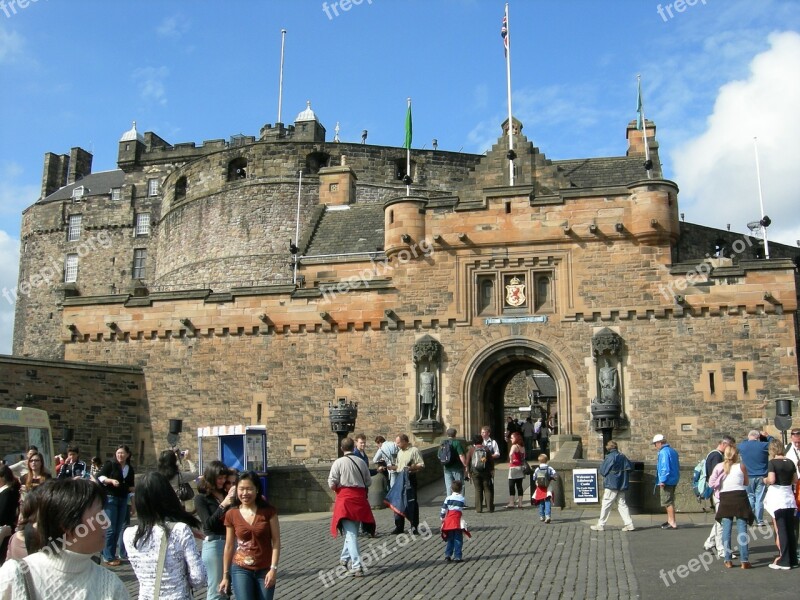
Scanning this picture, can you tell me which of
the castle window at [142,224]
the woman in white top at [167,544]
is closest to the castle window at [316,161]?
the castle window at [142,224]

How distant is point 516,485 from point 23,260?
167 ft

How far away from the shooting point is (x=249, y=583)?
6.59 m

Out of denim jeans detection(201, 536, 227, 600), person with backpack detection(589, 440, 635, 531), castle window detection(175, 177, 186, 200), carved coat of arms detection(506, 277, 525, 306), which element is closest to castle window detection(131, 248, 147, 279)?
castle window detection(175, 177, 186, 200)

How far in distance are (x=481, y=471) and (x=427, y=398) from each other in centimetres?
810

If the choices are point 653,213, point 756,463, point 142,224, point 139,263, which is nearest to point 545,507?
point 756,463

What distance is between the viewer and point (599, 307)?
22844 millimetres

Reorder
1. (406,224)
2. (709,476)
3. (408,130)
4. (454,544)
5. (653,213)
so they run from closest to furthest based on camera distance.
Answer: (454,544) → (709,476) → (653,213) → (406,224) → (408,130)

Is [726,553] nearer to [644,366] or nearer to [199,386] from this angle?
[644,366]

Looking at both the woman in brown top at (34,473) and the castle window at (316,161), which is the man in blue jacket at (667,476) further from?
the castle window at (316,161)

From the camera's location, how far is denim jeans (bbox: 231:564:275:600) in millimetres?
6586

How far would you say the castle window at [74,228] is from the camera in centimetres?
5562

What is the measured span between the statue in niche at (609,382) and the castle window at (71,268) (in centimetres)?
4116

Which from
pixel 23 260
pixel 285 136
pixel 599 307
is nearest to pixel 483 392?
pixel 599 307

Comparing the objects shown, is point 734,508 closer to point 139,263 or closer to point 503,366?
point 503,366
